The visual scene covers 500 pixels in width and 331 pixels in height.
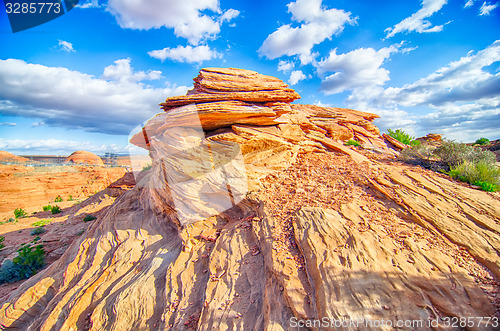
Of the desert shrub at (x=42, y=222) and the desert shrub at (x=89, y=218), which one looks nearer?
the desert shrub at (x=89, y=218)

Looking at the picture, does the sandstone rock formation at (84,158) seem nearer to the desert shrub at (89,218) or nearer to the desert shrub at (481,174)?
the desert shrub at (89,218)

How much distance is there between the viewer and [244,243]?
19.2 ft

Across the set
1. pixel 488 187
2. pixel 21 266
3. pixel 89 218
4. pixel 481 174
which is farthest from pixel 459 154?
pixel 89 218

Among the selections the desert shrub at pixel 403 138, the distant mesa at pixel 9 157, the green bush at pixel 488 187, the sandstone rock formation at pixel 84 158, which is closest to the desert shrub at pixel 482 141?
the desert shrub at pixel 403 138

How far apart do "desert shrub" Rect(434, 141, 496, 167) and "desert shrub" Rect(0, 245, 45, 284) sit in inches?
765

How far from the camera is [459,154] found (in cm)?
801

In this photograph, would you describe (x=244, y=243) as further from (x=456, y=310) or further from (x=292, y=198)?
(x=456, y=310)

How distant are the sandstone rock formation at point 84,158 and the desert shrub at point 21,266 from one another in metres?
61.3

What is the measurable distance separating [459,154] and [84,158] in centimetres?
8273

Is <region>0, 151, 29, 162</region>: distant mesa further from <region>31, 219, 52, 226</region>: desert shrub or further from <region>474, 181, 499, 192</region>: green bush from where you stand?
<region>474, 181, 499, 192</region>: green bush

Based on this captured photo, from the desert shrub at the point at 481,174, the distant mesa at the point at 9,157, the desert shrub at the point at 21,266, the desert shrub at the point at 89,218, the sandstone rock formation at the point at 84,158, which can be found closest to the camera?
the desert shrub at the point at 481,174

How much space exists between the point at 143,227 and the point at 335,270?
7728mm

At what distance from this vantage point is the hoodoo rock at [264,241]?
12.5ft

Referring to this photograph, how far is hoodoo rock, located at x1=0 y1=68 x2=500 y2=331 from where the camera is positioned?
12.5 ft
